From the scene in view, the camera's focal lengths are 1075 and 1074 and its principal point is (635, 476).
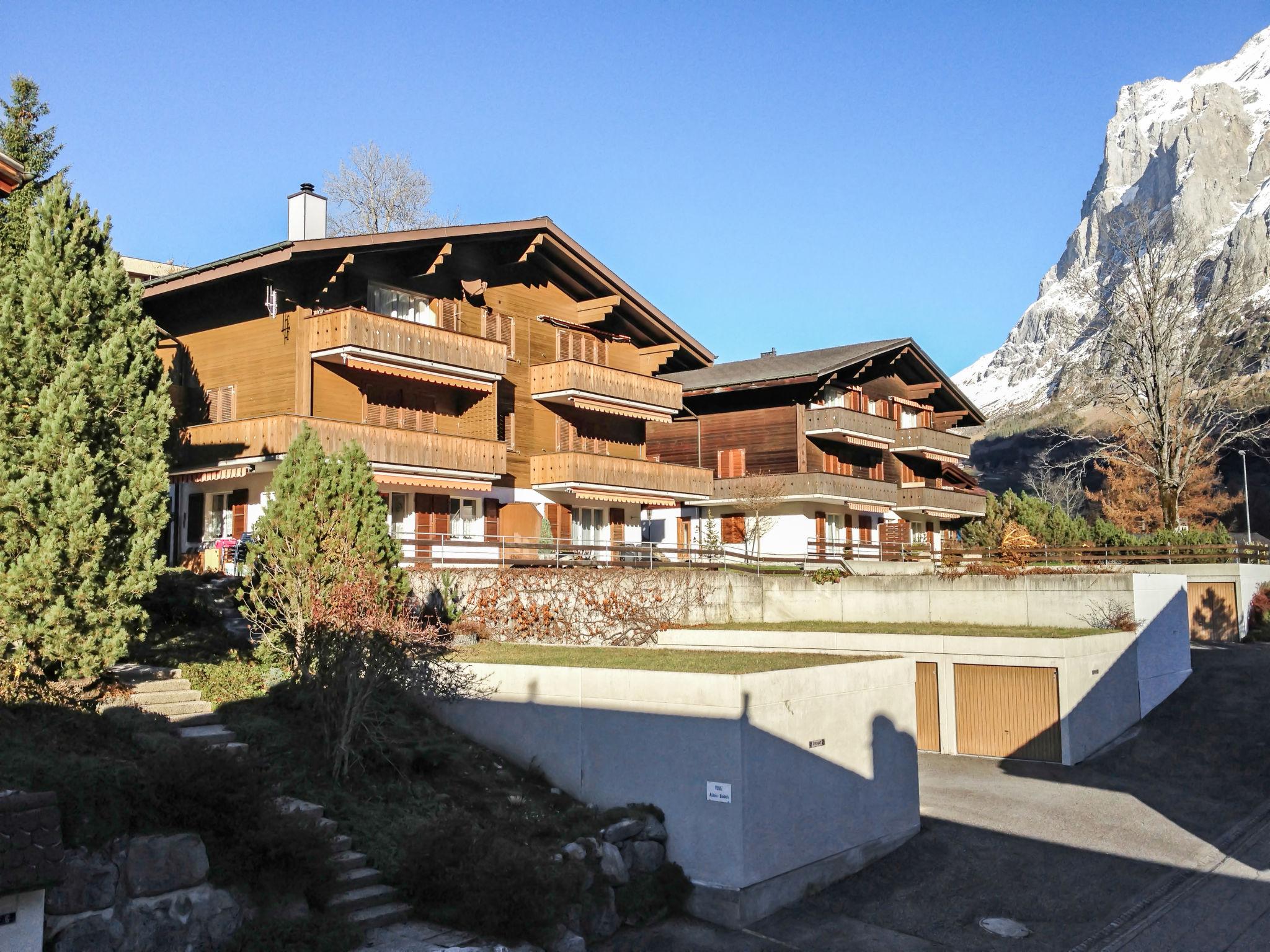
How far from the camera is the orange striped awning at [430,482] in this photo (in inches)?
1121

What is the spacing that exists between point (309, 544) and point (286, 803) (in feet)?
21.3

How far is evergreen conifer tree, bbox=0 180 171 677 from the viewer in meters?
14.3

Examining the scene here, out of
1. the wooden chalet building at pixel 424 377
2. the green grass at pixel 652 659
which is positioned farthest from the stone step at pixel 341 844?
the wooden chalet building at pixel 424 377

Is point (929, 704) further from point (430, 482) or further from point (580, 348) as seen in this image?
point (580, 348)

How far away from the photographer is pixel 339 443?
88.6ft

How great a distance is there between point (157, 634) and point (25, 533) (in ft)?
17.6

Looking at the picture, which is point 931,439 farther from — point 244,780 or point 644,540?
point 244,780

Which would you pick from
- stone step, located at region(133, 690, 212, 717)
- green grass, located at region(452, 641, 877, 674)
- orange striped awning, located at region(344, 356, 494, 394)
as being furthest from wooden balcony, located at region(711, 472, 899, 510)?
stone step, located at region(133, 690, 212, 717)

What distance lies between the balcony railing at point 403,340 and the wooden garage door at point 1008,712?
15483 millimetres

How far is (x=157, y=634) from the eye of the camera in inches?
759

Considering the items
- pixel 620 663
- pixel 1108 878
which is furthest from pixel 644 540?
pixel 1108 878

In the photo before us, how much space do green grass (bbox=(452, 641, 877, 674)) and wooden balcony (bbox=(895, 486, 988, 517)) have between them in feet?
99.4

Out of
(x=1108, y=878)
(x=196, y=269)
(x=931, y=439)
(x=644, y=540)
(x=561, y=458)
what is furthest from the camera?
(x=931, y=439)

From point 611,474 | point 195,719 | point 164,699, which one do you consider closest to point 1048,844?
point 195,719
